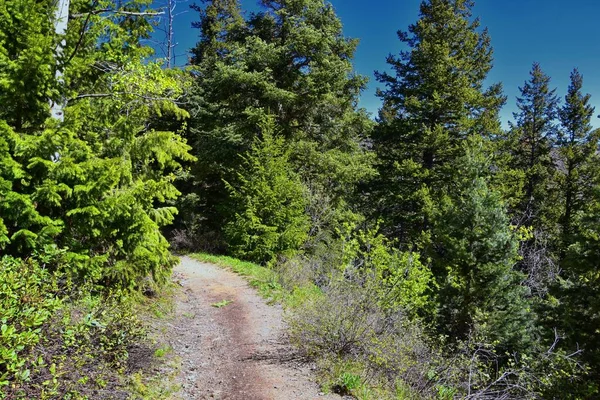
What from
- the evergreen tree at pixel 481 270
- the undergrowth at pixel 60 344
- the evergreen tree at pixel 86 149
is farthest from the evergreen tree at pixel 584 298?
the evergreen tree at pixel 86 149

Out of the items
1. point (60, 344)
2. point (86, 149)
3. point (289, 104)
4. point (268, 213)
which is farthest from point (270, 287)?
Result: point (289, 104)

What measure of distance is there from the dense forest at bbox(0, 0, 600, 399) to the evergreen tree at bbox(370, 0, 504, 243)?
104 millimetres

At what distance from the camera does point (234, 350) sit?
682 centimetres

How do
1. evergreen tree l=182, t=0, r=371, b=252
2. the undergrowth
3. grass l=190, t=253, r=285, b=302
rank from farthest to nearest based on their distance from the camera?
evergreen tree l=182, t=0, r=371, b=252, grass l=190, t=253, r=285, b=302, the undergrowth

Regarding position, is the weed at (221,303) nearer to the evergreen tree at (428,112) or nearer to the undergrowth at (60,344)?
the undergrowth at (60,344)

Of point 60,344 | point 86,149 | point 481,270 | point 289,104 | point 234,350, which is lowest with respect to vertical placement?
point 234,350

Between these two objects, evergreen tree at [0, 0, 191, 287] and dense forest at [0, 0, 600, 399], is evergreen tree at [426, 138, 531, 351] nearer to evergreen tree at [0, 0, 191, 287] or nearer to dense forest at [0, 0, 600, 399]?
dense forest at [0, 0, 600, 399]

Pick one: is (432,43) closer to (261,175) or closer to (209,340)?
(261,175)

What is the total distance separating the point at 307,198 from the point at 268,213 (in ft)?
7.94

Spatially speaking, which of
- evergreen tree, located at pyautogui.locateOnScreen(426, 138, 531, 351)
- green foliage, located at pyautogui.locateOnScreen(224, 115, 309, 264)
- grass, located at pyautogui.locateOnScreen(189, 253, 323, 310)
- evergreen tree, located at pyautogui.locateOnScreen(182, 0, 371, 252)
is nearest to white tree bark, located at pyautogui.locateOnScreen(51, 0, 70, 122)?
grass, located at pyautogui.locateOnScreen(189, 253, 323, 310)

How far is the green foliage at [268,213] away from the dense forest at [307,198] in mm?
91

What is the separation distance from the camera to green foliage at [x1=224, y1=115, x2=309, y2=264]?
623 inches

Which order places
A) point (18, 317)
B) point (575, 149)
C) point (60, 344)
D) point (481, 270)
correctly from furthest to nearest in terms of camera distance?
point (575, 149)
point (481, 270)
point (60, 344)
point (18, 317)

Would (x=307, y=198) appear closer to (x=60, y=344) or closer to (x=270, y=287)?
(x=270, y=287)
